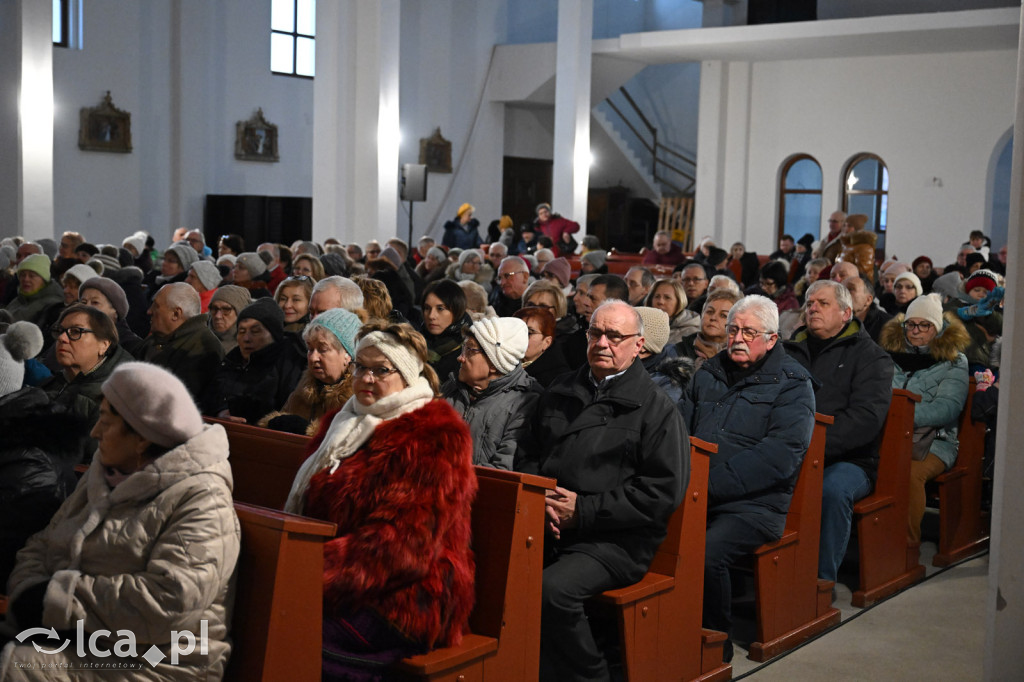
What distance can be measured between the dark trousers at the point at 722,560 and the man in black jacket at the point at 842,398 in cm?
75

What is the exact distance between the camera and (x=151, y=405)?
2.62 meters

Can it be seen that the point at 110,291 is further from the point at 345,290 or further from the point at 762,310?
the point at 762,310

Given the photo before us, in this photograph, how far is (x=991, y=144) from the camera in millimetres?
18172

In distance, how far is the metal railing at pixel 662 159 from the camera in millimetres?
22922

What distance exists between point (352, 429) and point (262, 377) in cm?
226

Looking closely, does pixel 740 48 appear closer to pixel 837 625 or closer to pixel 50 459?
pixel 837 625

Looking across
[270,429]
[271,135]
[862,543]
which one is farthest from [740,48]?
[270,429]

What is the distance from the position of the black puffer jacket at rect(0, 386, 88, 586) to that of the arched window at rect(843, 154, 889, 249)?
60.0 feet

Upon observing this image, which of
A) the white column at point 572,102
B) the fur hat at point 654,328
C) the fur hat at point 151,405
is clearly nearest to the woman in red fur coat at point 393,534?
the fur hat at point 151,405

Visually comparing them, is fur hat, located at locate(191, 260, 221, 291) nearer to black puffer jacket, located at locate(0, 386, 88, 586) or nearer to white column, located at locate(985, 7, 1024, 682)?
black puffer jacket, located at locate(0, 386, 88, 586)

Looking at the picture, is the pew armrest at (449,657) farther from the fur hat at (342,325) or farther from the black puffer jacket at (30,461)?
the fur hat at (342,325)

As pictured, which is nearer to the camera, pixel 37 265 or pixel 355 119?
pixel 37 265

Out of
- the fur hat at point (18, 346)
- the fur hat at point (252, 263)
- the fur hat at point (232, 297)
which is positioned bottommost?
the fur hat at point (18, 346)

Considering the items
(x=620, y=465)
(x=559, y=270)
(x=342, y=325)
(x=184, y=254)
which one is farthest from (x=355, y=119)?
(x=620, y=465)
